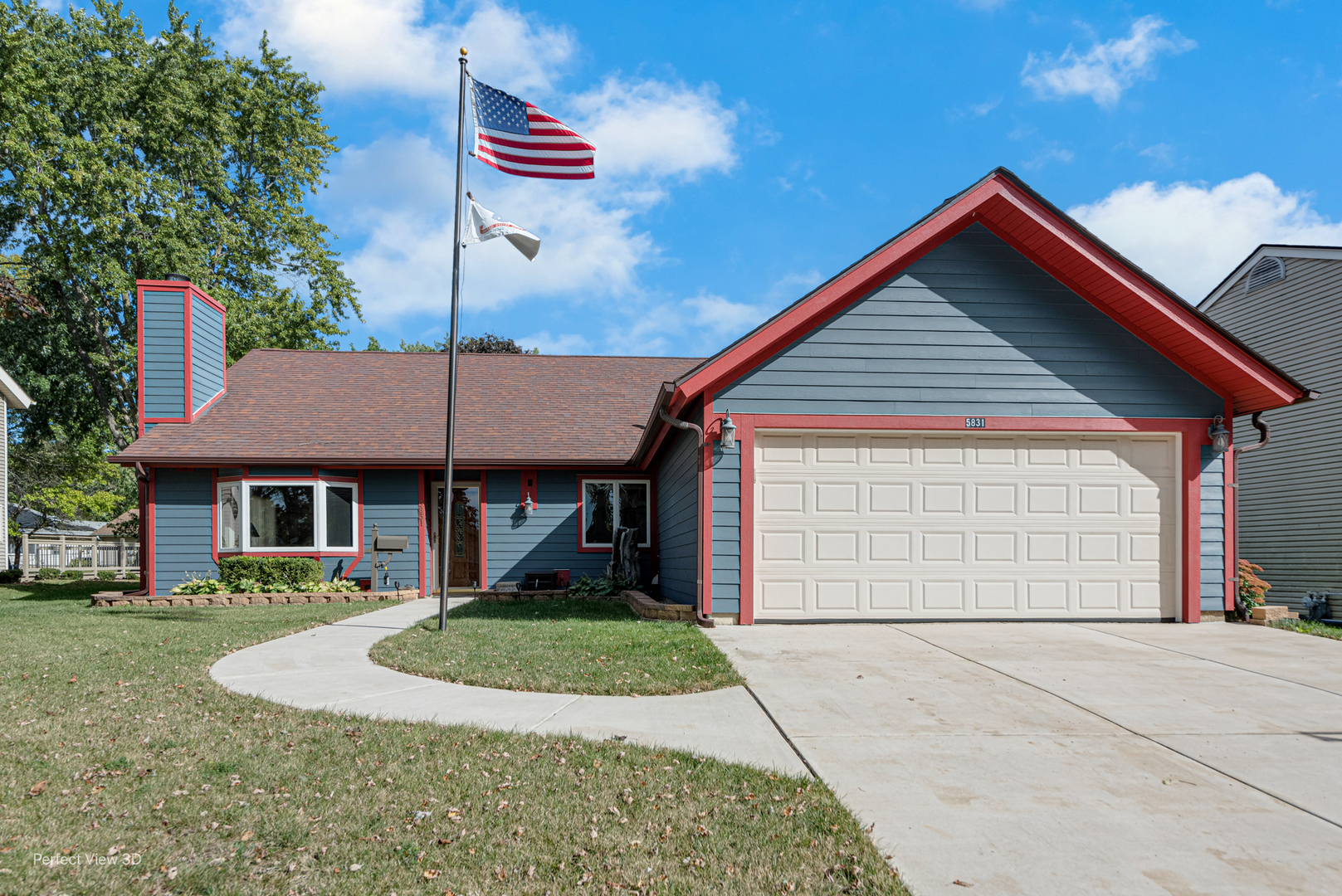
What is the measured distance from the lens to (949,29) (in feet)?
36.3

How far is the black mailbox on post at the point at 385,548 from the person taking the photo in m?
14.2

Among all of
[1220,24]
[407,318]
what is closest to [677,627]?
[1220,24]

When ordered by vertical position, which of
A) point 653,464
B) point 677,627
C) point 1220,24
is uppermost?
point 1220,24

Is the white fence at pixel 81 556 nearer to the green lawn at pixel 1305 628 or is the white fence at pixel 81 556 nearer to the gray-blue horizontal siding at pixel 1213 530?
the gray-blue horizontal siding at pixel 1213 530

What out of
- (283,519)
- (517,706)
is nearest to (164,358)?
(283,519)

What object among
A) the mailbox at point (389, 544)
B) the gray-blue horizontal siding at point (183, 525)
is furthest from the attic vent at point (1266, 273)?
the gray-blue horizontal siding at point (183, 525)

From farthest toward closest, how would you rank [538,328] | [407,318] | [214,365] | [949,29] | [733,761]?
[538,328] → [407,318] → [214,365] → [949,29] → [733,761]

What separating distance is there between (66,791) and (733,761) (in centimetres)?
308

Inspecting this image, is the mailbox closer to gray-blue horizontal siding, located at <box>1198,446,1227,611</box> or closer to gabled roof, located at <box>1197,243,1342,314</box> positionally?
gray-blue horizontal siding, located at <box>1198,446,1227,611</box>

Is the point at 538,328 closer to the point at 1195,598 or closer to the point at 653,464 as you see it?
the point at 653,464

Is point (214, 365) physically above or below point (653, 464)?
above

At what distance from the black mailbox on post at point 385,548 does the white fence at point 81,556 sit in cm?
2006

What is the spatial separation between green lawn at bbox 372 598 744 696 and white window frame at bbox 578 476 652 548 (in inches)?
198

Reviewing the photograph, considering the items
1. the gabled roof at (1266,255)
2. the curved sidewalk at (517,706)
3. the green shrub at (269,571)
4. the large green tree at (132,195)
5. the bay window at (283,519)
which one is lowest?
the green shrub at (269,571)
